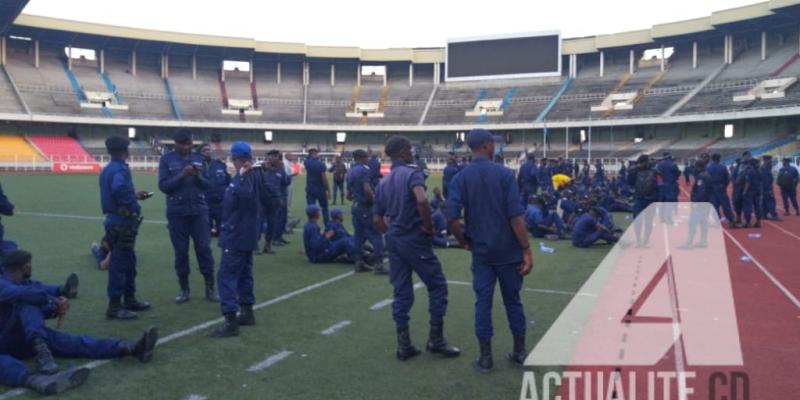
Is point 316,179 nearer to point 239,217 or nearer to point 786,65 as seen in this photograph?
point 239,217

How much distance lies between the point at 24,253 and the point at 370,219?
4.67 metres

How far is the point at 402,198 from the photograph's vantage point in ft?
17.3

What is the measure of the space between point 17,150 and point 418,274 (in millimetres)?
47369

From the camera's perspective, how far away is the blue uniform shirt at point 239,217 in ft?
19.4

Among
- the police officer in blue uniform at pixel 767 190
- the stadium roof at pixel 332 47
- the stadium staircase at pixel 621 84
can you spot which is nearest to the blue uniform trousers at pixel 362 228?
the police officer in blue uniform at pixel 767 190

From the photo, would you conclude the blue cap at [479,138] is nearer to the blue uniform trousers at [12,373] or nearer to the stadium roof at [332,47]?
the blue uniform trousers at [12,373]

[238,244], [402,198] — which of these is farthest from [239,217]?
[402,198]

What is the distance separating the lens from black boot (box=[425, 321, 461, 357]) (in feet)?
17.1

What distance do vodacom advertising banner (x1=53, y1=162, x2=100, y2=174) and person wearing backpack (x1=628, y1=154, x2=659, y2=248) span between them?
121 feet

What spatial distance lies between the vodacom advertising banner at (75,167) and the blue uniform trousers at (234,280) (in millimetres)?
37502

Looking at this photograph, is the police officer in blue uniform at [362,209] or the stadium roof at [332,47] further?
the stadium roof at [332,47]

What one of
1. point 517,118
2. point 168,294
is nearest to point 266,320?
Answer: point 168,294

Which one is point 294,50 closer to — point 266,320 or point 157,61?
point 157,61

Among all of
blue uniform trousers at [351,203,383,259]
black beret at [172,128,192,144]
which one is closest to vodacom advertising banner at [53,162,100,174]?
blue uniform trousers at [351,203,383,259]
